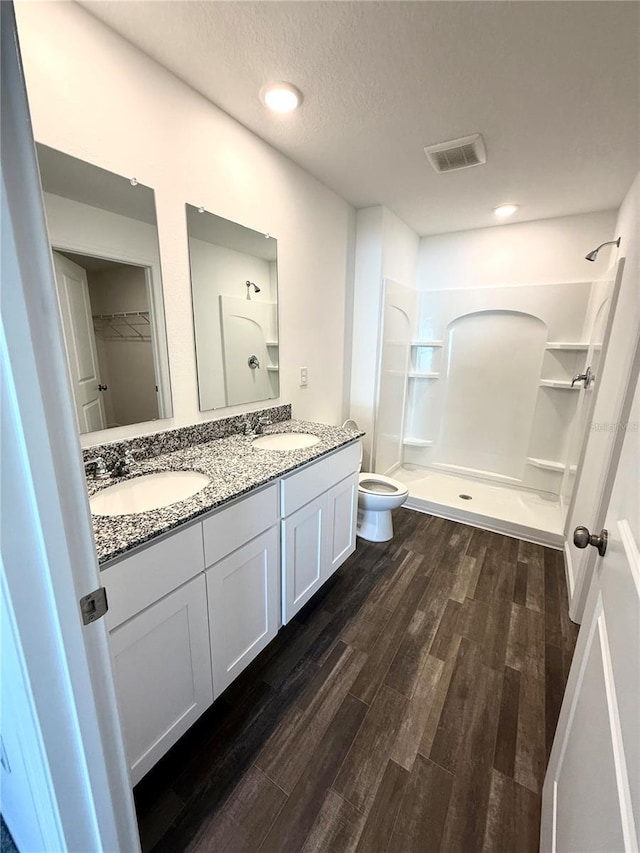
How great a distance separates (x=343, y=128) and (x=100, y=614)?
2172mm

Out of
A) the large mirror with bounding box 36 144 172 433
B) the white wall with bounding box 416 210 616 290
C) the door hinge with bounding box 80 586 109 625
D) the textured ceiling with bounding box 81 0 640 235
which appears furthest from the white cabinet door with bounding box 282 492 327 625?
the white wall with bounding box 416 210 616 290

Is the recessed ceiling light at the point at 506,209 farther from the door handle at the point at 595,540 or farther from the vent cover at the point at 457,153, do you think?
the door handle at the point at 595,540

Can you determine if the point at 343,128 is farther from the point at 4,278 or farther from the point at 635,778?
the point at 635,778

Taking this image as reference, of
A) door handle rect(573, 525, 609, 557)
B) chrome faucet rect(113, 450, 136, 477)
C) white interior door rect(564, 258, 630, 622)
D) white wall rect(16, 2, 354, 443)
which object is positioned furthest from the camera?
white interior door rect(564, 258, 630, 622)

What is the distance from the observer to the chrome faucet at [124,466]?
130 centimetres

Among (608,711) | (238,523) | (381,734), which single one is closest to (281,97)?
(238,523)

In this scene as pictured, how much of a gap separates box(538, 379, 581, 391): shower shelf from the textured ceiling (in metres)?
1.46

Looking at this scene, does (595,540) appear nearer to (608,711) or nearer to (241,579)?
(608,711)

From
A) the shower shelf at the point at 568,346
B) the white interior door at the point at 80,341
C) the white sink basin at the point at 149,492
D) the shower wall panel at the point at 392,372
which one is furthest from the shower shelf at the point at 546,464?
the white interior door at the point at 80,341

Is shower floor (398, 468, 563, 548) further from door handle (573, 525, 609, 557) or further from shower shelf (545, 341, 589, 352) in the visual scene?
door handle (573, 525, 609, 557)

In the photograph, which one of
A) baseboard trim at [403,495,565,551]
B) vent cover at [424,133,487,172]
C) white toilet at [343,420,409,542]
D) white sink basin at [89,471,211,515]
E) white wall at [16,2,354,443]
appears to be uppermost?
vent cover at [424,133,487,172]

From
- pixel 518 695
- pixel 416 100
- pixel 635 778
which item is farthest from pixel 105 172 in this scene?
pixel 518 695

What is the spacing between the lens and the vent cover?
1.77 m

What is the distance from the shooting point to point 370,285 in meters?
2.72
